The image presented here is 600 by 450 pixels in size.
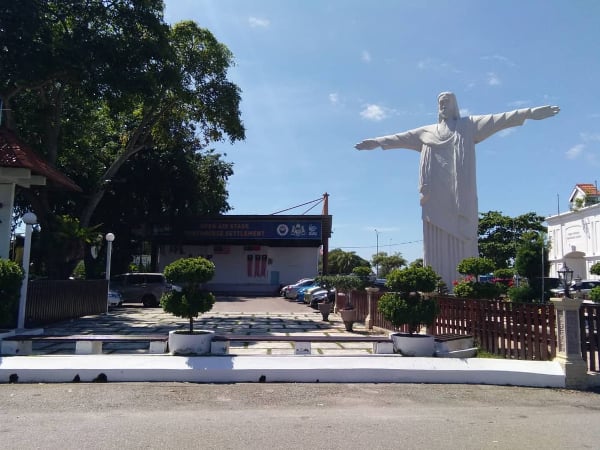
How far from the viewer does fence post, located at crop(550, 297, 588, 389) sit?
8.09 m

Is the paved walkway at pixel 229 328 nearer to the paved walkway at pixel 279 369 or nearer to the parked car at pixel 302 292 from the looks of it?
the paved walkway at pixel 279 369

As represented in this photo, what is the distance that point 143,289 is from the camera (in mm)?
24438

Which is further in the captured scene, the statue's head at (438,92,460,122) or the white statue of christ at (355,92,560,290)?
the statue's head at (438,92,460,122)

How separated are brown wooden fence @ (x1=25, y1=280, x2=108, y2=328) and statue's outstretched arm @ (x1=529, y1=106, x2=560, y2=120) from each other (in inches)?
617

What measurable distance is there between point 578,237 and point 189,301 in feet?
123

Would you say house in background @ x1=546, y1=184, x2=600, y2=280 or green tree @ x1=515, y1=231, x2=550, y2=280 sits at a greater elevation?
house in background @ x1=546, y1=184, x2=600, y2=280

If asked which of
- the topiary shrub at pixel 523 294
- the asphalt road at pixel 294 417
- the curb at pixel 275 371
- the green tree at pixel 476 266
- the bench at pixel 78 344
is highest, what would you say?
the green tree at pixel 476 266

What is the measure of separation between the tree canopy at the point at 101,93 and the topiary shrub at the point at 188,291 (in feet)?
32.0

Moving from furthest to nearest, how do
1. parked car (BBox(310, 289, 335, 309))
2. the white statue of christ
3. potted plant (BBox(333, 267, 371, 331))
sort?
parked car (BBox(310, 289, 335, 309)) → potted plant (BBox(333, 267, 371, 331)) → the white statue of christ

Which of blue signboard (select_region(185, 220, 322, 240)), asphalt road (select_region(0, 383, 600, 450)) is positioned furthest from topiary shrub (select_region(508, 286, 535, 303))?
blue signboard (select_region(185, 220, 322, 240))

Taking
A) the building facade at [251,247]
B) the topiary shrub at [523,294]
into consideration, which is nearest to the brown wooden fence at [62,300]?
the topiary shrub at [523,294]

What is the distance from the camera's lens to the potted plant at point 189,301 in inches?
360

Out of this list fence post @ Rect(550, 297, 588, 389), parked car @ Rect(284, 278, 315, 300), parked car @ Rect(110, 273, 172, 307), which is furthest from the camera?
parked car @ Rect(284, 278, 315, 300)

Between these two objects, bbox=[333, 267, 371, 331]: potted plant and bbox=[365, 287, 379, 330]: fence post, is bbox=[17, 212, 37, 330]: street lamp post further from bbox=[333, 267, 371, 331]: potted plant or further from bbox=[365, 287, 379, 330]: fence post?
bbox=[333, 267, 371, 331]: potted plant
